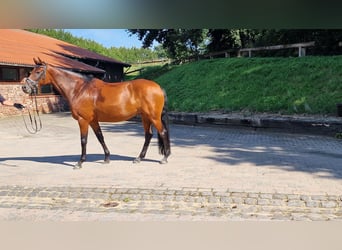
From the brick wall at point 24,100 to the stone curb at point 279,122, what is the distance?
28.6 ft

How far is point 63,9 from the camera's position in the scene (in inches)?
71.7

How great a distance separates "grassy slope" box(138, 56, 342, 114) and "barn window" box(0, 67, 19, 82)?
316 inches

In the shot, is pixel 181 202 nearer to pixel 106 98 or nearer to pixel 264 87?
pixel 106 98

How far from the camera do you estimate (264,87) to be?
1470 cm

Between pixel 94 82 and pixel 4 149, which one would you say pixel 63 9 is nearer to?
pixel 94 82

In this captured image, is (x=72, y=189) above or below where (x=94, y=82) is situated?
below

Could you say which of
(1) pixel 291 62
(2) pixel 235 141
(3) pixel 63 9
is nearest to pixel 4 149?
(2) pixel 235 141

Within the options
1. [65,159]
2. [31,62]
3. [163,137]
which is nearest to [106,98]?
[163,137]

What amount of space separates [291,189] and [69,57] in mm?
22961

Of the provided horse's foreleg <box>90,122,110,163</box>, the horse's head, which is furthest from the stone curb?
the horse's head

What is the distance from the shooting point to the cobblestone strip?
402 cm

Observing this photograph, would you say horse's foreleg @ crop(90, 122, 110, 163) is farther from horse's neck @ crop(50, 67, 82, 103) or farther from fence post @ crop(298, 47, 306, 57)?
fence post @ crop(298, 47, 306, 57)

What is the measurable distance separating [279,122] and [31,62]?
1412cm

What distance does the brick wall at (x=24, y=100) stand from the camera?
18.5 m
